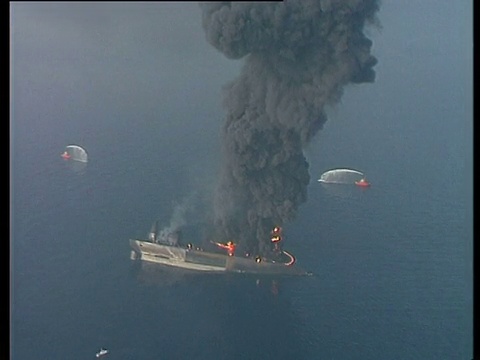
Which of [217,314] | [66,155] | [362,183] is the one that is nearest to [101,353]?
[217,314]

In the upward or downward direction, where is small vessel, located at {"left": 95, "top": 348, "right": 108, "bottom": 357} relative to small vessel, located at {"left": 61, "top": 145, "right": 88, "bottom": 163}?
downward

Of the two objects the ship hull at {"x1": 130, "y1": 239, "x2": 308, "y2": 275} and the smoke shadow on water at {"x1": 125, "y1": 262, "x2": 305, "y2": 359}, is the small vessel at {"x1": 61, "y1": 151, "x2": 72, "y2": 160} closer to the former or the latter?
the ship hull at {"x1": 130, "y1": 239, "x2": 308, "y2": 275}

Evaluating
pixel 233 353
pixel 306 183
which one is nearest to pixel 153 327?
pixel 233 353

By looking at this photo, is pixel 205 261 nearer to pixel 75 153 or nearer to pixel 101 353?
pixel 101 353

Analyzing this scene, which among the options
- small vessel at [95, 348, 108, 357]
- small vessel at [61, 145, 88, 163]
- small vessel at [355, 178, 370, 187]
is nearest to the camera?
small vessel at [61, 145, 88, 163]

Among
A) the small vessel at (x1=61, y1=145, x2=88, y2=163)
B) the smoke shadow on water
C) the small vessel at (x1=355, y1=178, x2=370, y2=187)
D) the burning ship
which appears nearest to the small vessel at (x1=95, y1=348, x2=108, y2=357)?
the smoke shadow on water

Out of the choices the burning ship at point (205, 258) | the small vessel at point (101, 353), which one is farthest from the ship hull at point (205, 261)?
the small vessel at point (101, 353)

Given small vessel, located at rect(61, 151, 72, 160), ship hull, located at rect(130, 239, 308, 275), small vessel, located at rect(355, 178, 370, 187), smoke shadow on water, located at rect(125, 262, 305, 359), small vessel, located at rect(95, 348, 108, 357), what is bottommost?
small vessel, located at rect(95, 348, 108, 357)
